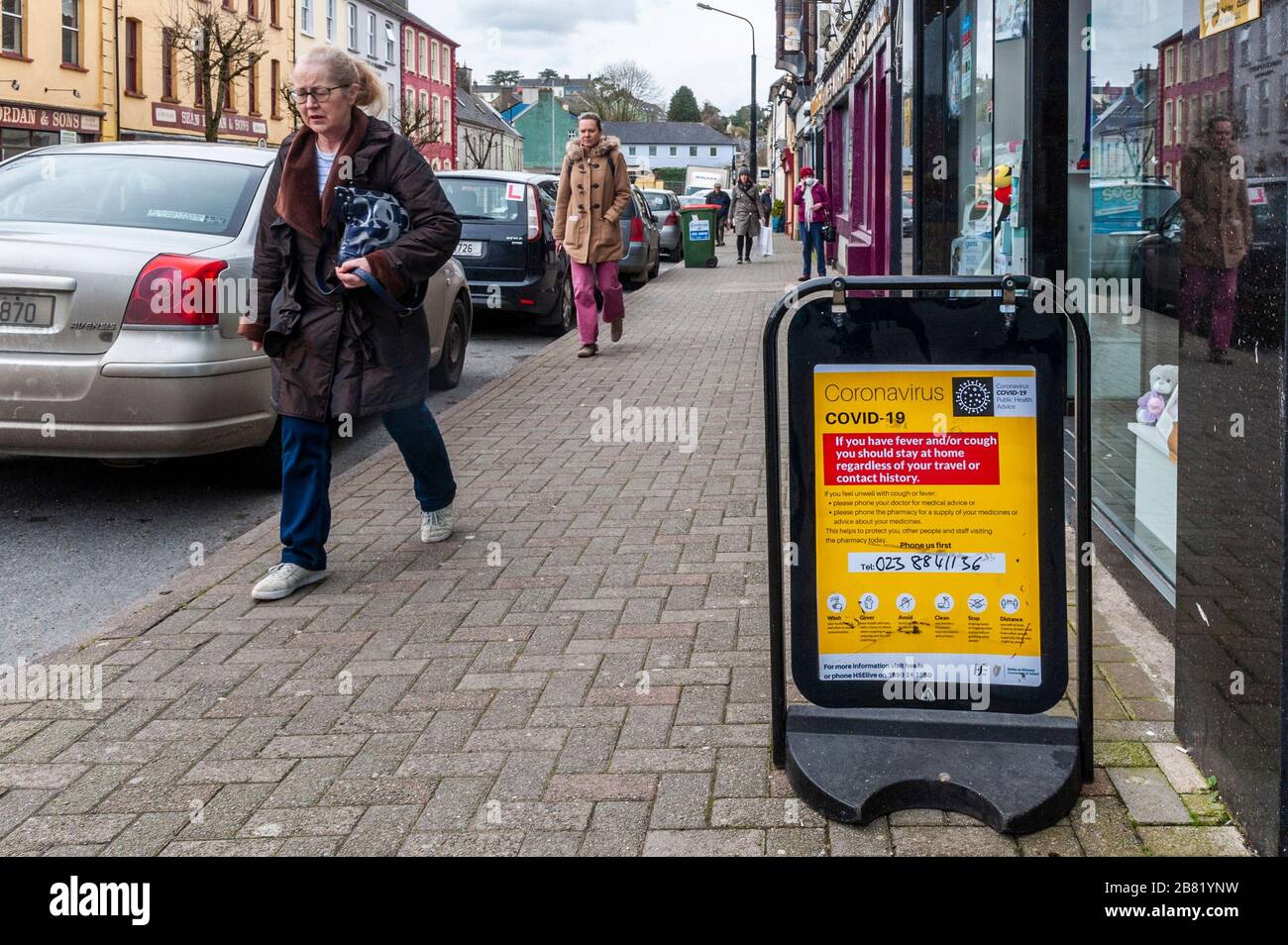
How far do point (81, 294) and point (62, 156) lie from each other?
168 cm

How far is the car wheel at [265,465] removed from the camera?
22.7 feet

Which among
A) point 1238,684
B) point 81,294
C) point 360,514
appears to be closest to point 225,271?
point 81,294

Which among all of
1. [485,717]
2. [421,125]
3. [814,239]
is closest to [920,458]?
[485,717]

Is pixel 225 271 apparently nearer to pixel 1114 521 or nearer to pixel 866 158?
pixel 1114 521

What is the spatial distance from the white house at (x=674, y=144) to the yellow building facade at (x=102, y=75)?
108 metres

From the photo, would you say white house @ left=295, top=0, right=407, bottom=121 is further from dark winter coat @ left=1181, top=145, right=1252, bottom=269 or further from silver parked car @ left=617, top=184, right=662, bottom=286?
dark winter coat @ left=1181, top=145, right=1252, bottom=269

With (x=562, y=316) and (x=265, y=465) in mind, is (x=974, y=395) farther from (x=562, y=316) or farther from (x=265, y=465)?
(x=562, y=316)

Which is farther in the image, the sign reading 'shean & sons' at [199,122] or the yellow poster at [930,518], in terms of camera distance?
the sign reading 'shean & sons' at [199,122]

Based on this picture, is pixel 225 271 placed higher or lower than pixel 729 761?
higher

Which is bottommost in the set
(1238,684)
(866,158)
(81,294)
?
(1238,684)

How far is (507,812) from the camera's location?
3.31 metres

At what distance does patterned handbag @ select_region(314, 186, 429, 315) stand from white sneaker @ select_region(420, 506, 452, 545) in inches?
41.7

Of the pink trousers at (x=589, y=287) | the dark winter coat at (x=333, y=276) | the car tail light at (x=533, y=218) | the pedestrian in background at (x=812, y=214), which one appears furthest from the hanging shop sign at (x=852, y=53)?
the dark winter coat at (x=333, y=276)

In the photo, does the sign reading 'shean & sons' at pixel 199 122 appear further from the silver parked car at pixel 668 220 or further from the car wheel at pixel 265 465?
the car wheel at pixel 265 465
